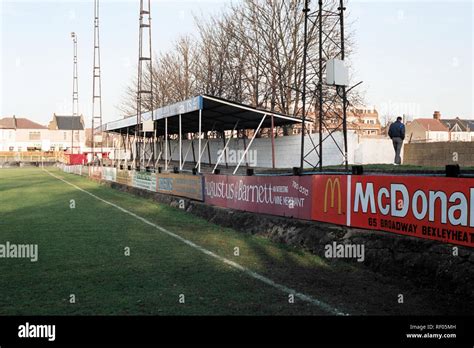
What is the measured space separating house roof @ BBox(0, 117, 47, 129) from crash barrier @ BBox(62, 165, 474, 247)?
134 m

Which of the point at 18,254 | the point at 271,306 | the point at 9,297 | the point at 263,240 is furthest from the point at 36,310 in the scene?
the point at 263,240

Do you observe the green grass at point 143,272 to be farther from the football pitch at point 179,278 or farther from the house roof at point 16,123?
the house roof at point 16,123

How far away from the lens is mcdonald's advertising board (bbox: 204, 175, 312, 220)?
1077cm

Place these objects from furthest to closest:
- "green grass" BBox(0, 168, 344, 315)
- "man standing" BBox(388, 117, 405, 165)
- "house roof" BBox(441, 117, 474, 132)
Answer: "house roof" BBox(441, 117, 474, 132), "man standing" BBox(388, 117, 405, 165), "green grass" BBox(0, 168, 344, 315)

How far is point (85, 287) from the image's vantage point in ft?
22.0

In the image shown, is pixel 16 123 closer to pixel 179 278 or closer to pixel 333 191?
pixel 333 191

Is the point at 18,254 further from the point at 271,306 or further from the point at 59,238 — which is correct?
the point at 271,306

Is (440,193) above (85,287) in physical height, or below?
above

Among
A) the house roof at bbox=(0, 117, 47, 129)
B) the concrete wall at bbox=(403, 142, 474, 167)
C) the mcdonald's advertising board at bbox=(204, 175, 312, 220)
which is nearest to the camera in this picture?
the mcdonald's advertising board at bbox=(204, 175, 312, 220)

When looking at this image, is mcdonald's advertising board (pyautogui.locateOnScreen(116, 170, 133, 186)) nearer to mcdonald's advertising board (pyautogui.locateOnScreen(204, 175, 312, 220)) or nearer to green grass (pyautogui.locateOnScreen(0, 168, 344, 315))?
mcdonald's advertising board (pyautogui.locateOnScreen(204, 175, 312, 220))

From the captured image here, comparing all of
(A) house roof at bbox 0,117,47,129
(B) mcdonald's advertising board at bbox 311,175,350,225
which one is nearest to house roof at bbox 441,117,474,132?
(A) house roof at bbox 0,117,47,129

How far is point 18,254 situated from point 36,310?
3949 mm

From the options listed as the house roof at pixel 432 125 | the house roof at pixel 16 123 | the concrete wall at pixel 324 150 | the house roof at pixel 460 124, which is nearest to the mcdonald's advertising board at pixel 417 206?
the concrete wall at pixel 324 150

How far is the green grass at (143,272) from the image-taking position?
5832 millimetres
